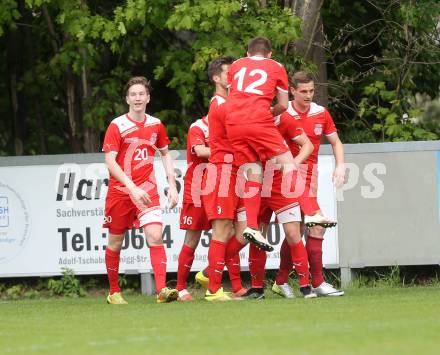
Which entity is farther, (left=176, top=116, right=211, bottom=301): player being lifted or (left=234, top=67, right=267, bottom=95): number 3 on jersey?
(left=176, top=116, right=211, bottom=301): player being lifted

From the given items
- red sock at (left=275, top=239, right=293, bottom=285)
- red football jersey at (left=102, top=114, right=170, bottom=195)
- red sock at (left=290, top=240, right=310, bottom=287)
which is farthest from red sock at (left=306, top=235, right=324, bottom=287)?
red football jersey at (left=102, top=114, right=170, bottom=195)

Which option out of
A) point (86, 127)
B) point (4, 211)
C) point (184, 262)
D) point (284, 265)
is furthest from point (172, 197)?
point (86, 127)

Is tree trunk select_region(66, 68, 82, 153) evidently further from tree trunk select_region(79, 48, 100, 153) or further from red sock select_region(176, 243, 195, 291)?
red sock select_region(176, 243, 195, 291)

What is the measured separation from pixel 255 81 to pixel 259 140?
52cm

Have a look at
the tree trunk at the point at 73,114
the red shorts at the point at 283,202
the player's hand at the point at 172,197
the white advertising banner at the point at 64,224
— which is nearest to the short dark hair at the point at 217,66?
the player's hand at the point at 172,197

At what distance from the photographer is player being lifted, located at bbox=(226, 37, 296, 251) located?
10.3 m

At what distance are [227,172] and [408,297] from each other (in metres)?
1.92

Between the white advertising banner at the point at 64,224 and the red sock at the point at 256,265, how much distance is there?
2.98 meters

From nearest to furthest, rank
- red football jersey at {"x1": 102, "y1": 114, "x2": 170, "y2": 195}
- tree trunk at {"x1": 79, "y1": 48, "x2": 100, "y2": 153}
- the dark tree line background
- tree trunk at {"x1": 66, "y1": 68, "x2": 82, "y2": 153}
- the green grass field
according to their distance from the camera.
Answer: the green grass field < red football jersey at {"x1": 102, "y1": 114, "x2": 170, "y2": 195} < the dark tree line background < tree trunk at {"x1": 79, "y1": 48, "x2": 100, "y2": 153} < tree trunk at {"x1": 66, "y1": 68, "x2": 82, "y2": 153}

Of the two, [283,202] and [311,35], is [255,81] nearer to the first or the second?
[283,202]

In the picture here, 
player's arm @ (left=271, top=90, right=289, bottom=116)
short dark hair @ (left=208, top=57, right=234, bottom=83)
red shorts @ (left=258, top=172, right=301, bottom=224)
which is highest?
short dark hair @ (left=208, top=57, right=234, bottom=83)

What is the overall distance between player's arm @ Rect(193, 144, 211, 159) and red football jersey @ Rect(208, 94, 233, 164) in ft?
1.27

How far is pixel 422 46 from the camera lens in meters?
17.1

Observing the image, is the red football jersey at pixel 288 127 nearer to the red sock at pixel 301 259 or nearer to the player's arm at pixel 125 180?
the red sock at pixel 301 259
